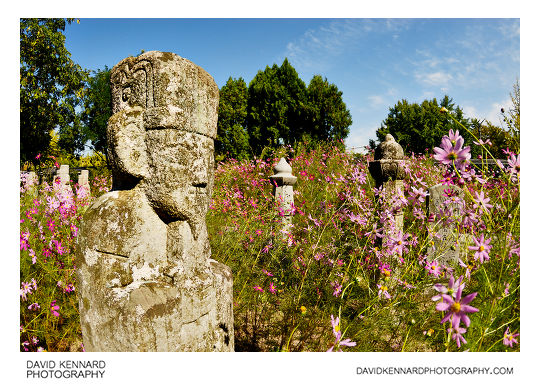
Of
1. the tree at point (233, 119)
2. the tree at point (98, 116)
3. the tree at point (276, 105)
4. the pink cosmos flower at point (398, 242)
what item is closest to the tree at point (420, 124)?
the tree at point (276, 105)

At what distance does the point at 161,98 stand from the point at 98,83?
22.6 metres

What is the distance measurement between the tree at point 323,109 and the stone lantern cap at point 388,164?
57.1ft

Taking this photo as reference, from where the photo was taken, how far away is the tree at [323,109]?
21212 mm

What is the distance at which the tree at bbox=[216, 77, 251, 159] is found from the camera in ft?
69.2

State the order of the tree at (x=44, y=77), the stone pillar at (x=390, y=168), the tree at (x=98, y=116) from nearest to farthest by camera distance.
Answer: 1. the stone pillar at (x=390, y=168)
2. the tree at (x=44, y=77)
3. the tree at (x=98, y=116)

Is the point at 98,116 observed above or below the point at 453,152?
above

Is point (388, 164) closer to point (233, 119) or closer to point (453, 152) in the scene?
point (453, 152)

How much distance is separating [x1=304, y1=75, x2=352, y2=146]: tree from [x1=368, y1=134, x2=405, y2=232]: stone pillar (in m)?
17.4

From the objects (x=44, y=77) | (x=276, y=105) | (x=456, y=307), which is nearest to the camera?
(x=456, y=307)

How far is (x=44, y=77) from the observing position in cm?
976

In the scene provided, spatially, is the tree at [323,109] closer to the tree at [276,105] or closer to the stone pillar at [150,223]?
the tree at [276,105]

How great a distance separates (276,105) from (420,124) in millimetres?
13433

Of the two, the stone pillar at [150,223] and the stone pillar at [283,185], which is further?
the stone pillar at [283,185]

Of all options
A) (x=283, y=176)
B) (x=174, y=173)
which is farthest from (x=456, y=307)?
(x=283, y=176)
